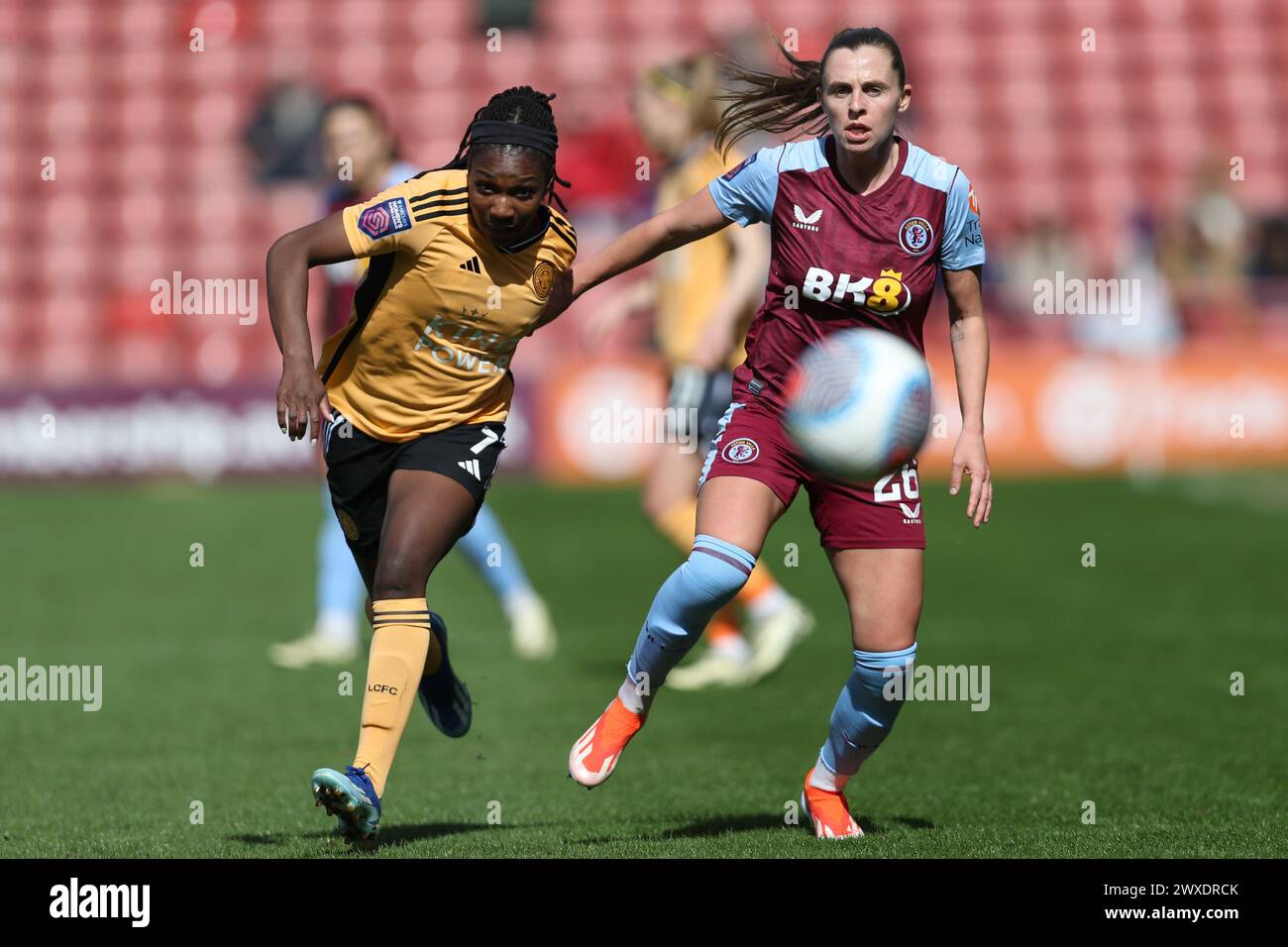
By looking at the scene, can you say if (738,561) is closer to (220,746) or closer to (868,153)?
(868,153)

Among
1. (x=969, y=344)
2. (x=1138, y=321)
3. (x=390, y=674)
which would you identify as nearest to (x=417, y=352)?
(x=390, y=674)

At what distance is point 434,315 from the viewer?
557cm

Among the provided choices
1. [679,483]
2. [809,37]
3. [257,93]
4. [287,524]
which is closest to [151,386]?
[287,524]

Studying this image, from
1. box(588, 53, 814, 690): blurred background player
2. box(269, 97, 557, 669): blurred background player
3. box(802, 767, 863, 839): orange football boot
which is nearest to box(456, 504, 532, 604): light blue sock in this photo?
box(269, 97, 557, 669): blurred background player

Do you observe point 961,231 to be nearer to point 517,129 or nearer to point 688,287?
point 517,129

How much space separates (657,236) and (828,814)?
1.75 metres

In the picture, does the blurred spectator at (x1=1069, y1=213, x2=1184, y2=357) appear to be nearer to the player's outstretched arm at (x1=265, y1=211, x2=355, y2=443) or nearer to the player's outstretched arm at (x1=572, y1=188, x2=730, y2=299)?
the player's outstretched arm at (x1=572, y1=188, x2=730, y2=299)

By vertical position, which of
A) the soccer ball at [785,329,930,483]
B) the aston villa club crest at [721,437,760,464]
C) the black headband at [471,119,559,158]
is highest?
the black headband at [471,119,559,158]

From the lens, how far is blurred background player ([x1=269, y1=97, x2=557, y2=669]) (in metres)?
8.98

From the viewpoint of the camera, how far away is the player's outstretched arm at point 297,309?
4934 millimetres

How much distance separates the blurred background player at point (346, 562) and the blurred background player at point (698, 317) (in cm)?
88

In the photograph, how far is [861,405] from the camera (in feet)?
17.4

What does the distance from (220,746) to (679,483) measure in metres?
2.74

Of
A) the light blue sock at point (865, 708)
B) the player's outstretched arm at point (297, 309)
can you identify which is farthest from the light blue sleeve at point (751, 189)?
the light blue sock at point (865, 708)
